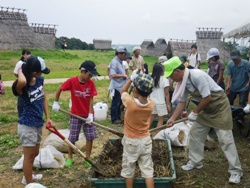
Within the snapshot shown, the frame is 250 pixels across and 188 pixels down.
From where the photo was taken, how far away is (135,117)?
11.4ft

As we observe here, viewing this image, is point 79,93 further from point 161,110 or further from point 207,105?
point 161,110

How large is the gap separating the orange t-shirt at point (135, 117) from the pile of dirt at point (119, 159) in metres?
0.83

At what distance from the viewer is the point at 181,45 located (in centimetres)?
3288

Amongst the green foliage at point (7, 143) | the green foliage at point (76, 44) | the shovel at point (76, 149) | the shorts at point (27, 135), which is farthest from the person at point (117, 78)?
the green foliage at point (76, 44)

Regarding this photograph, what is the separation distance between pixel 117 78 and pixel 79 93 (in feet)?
9.27

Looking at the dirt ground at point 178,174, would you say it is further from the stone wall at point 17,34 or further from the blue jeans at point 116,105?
the stone wall at point 17,34

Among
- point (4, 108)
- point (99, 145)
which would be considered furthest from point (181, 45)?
point (99, 145)

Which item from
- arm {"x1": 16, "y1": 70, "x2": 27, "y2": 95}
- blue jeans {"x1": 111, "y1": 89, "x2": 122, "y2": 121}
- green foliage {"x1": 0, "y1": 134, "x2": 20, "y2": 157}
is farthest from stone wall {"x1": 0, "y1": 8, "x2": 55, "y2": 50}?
arm {"x1": 16, "y1": 70, "x2": 27, "y2": 95}

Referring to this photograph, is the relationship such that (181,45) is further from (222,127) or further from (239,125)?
(222,127)

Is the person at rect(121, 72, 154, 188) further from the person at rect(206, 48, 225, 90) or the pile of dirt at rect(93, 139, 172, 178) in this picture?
the person at rect(206, 48, 225, 90)

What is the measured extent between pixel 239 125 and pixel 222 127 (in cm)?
262

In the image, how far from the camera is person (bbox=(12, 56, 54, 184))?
11.7 feet

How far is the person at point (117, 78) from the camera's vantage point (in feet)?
23.8

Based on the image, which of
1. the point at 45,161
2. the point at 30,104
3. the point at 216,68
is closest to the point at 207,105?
the point at 30,104
